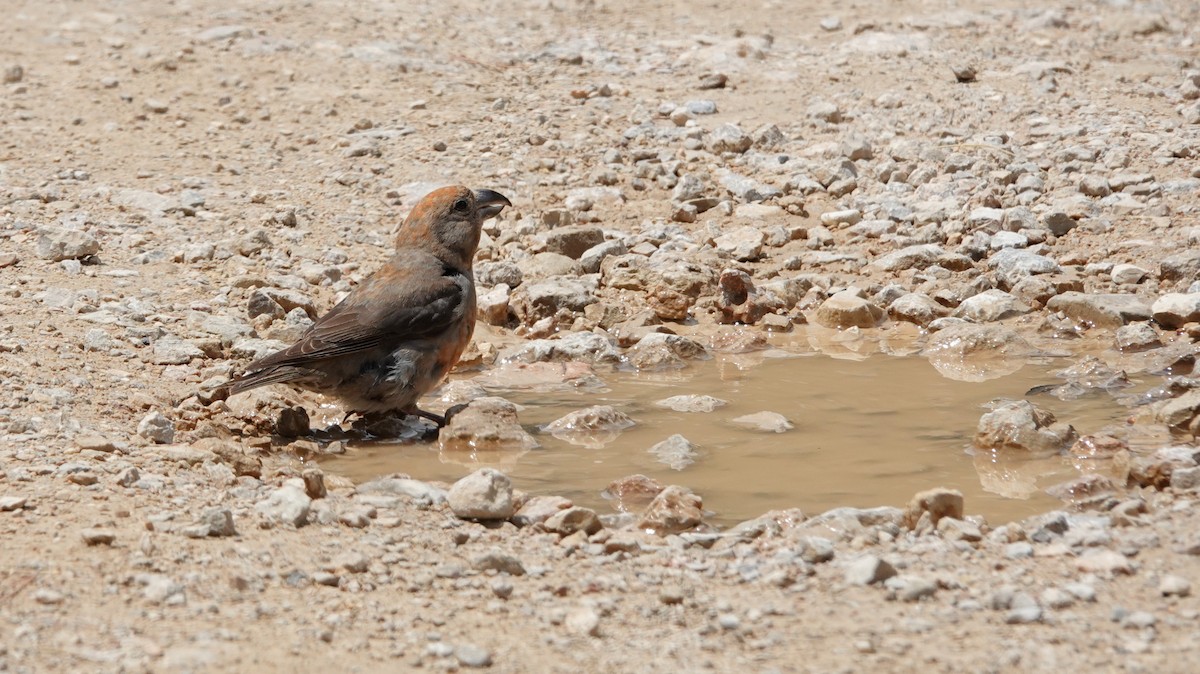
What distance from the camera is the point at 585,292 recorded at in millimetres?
7602

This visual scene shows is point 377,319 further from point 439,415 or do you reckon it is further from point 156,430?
point 156,430

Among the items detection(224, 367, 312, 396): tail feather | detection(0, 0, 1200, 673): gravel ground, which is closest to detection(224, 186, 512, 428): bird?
detection(224, 367, 312, 396): tail feather

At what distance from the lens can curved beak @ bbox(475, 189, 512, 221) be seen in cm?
679

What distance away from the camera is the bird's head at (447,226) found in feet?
21.8

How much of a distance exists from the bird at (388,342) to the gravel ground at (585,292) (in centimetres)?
28

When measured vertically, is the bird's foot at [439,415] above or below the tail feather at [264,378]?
below

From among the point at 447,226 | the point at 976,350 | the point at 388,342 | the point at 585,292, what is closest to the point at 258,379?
the point at 388,342

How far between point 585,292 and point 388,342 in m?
1.77

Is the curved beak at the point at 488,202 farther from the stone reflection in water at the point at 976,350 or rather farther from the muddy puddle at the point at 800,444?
the stone reflection in water at the point at 976,350

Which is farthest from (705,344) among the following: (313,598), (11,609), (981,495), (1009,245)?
(11,609)

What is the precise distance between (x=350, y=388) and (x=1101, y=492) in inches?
125

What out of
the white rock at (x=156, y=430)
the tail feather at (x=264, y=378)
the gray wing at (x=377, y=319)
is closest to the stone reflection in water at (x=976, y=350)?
the gray wing at (x=377, y=319)

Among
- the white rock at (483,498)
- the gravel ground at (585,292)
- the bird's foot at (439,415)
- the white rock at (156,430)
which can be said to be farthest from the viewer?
the bird's foot at (439,415)

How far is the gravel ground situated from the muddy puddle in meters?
0.18
